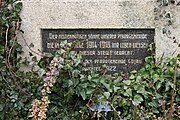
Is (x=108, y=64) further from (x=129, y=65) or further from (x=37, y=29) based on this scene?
(x=37, y=29)

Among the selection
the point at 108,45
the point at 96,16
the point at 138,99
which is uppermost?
the point at 96,16

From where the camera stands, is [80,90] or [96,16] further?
[96,16]

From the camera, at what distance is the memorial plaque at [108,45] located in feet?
13.0

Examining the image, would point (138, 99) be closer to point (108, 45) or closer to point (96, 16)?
point (108, 45)

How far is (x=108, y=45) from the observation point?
13.1 feet

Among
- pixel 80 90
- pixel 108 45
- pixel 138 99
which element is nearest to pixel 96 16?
pixel 108 45

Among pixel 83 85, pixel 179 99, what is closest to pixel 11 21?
pixel 83 85

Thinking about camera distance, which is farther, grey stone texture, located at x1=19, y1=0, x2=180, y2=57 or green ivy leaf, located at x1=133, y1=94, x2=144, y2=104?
grey stone texture, located at x1=19, y1=0, x2=180, y2=57

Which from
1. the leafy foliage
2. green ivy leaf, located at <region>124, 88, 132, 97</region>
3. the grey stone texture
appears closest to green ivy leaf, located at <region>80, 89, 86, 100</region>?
the leafy foliage

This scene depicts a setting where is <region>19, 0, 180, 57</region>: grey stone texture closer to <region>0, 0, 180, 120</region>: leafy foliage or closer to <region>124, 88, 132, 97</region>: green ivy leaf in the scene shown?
<region>0, 0, 180, 120</region>: leafy foliage

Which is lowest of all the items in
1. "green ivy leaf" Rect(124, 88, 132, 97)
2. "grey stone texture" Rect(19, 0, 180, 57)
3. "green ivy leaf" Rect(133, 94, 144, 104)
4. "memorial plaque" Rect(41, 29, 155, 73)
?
"green ivy leaf" Rect(133, 94, 144, 104)

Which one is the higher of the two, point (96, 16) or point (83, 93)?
point (96, 16)

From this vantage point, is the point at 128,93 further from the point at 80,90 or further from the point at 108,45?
the point at 108,45

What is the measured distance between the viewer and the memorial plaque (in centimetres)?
397
